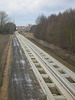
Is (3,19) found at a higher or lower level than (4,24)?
higher

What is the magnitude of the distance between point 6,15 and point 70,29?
221 feet

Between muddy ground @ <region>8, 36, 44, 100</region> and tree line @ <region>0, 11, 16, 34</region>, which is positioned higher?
tree line @ <region>0, 11, 16, 34</region>

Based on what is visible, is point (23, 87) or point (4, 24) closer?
point (23, 87)

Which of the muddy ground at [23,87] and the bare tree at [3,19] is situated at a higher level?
the bare tree at [3,19]

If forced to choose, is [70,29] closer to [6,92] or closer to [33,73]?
[33,73]

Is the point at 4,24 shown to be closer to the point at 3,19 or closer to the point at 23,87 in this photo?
the point at 3,19

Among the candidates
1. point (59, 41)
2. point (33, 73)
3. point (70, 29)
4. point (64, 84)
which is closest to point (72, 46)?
point (70, 29)

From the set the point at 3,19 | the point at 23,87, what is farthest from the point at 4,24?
the point at 23,87

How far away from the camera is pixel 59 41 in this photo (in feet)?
83.7

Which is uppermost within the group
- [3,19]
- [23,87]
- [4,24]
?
[3,19]

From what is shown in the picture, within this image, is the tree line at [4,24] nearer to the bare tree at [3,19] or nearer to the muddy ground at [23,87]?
the bare tree at [3,19]

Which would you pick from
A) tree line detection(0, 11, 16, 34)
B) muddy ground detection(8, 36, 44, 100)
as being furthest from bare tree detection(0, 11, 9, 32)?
muddy ground detection(8, 36, 44, 100)

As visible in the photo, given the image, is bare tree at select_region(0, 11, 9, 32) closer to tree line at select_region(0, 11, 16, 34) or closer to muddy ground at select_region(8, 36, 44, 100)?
tree line at select_region(0, 11, 16, 34)

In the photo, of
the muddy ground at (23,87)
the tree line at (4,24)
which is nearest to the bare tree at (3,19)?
the tree line at (4,24)
